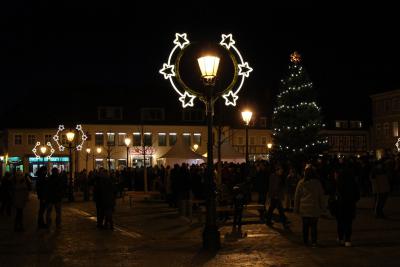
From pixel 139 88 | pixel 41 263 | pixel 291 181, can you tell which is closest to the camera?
pixel 41 263

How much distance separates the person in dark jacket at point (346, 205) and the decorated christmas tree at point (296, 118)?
3261 cm

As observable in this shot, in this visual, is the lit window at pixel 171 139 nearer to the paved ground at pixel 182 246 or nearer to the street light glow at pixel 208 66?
the paved ground at pixel 182 246

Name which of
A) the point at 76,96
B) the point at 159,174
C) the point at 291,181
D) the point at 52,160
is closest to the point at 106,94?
the point at 76,96

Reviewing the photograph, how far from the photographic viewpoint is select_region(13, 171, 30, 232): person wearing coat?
62.8 feet

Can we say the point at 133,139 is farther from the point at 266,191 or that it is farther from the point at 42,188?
the point at 42,188

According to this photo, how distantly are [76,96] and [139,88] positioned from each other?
7.41m

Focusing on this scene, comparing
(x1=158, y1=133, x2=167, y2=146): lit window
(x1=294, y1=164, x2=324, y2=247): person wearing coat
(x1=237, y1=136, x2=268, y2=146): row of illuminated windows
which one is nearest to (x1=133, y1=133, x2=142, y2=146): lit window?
(x1=158, y1=133, x2=167, y2=146): lit window

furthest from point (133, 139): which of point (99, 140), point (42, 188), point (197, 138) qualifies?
point (42, 188)

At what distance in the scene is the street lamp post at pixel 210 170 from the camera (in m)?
14.2

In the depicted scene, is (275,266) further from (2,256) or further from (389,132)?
(389,132)

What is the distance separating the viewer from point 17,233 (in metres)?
18.6

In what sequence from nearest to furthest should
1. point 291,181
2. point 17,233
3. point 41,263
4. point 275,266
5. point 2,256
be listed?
point 275,266 < point 41,263 < point 2,256 < point 17,233 < point 291,181

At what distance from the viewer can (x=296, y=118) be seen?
48438mm

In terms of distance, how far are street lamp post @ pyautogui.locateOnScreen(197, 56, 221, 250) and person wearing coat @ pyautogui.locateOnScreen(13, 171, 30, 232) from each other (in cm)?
707
